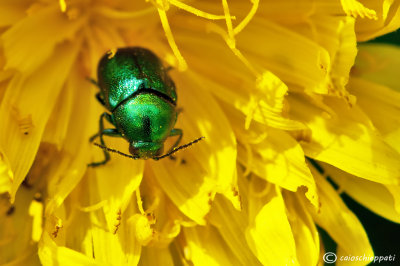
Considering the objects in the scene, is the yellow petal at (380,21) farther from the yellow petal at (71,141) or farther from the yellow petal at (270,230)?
the yellow petal at (71,141)

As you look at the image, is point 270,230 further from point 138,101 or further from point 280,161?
point 138,101

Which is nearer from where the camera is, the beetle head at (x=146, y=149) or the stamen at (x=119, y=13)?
the beetle head at (x=146, y=149)

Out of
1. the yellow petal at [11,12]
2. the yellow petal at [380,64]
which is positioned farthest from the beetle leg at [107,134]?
the yellow petal at [380,64]

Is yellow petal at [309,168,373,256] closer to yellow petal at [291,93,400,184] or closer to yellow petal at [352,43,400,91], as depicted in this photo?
yellow petal at [291,93,400,184]

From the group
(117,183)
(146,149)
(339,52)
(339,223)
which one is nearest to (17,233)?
(117,183)

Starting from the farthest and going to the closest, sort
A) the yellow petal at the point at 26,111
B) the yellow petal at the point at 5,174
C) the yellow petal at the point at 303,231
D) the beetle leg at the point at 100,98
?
1. the beetle leg at the point at 100,98
2. the yellow petal at the point at 303,231
3. the yellow petal at the point at 26,111
4. the yellow petal at the point at 5,174

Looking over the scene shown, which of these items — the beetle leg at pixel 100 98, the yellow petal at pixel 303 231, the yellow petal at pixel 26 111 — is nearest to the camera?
the yellow petal at pixel 26 111

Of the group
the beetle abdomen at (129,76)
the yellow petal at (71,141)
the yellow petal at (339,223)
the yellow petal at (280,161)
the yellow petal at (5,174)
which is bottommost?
the yellow petal at (339,223)

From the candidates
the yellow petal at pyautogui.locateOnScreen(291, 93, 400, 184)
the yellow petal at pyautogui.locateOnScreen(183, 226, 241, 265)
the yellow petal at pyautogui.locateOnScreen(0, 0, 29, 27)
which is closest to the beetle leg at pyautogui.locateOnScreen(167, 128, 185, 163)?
the yellow petal at pyautogui.locateOnScreen(183, 226, 241, 265)
